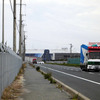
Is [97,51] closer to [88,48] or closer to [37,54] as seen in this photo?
[88,48]

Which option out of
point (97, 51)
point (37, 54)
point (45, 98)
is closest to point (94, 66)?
point (97, 51)

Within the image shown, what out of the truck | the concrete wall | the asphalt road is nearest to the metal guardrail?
the concrete wall

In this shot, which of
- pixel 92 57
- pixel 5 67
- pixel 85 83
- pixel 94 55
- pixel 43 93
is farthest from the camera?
pixel 94 55

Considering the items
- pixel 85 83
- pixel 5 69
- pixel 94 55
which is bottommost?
pixel 85 83

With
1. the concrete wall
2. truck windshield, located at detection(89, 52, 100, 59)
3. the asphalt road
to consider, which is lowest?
the asphalt road

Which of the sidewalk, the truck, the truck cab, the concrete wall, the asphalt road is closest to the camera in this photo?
the concrete wall

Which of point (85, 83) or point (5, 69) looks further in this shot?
point (85, 83)

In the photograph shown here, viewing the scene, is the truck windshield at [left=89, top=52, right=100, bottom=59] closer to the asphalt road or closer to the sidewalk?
the asphalt road

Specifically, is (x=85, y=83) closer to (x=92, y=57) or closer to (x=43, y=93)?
(x=43, y=93)

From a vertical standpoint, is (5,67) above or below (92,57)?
below

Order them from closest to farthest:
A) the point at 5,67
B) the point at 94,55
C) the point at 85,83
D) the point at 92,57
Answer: the point at 5,67 → the point at 85,83 → the point at 92,57 → the point at 94,55

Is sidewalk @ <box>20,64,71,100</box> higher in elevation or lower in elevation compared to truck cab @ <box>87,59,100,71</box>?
lower

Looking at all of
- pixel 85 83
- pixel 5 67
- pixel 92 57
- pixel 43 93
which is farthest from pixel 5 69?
pixel 92 57

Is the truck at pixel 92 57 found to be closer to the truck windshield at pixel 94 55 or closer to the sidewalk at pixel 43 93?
the truck windshield at pixel 94 55
